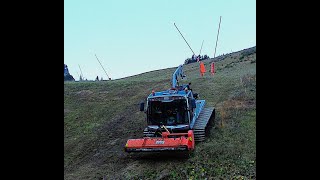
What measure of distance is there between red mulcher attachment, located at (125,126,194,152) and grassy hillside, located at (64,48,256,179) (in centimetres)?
62

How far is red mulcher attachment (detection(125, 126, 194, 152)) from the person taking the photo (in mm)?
12820

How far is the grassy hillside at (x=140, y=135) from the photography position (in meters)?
12.5

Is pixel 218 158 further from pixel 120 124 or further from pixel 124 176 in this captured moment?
pixel 120 124

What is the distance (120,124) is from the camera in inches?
807

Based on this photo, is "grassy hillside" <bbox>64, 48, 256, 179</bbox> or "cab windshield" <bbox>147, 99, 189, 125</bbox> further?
"cab windshield" <bbox>147, 99, 189, 125</bbox>

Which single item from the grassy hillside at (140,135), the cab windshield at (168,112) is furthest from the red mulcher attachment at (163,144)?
the cab windshield at (168,112)

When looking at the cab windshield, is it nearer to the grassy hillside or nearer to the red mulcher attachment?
the red mulcher attachment

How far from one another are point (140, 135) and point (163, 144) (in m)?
4.75

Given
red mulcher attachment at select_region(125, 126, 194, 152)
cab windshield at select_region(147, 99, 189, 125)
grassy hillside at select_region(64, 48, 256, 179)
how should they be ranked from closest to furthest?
grassy hillside at select_region(64, 48, 256, 179) < red mulcher attachment at select_region(125, 126, 194, 152) < cab windshield at select_region(147, 99, 189, 125)

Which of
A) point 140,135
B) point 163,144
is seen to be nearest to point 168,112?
point 163,144

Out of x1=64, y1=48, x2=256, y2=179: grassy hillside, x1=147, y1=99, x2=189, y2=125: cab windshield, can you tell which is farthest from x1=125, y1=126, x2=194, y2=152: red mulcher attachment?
x1=147, y1=99, x2=189, y2=125: cab windshield

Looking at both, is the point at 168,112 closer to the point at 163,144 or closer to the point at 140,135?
the point at 163,144
